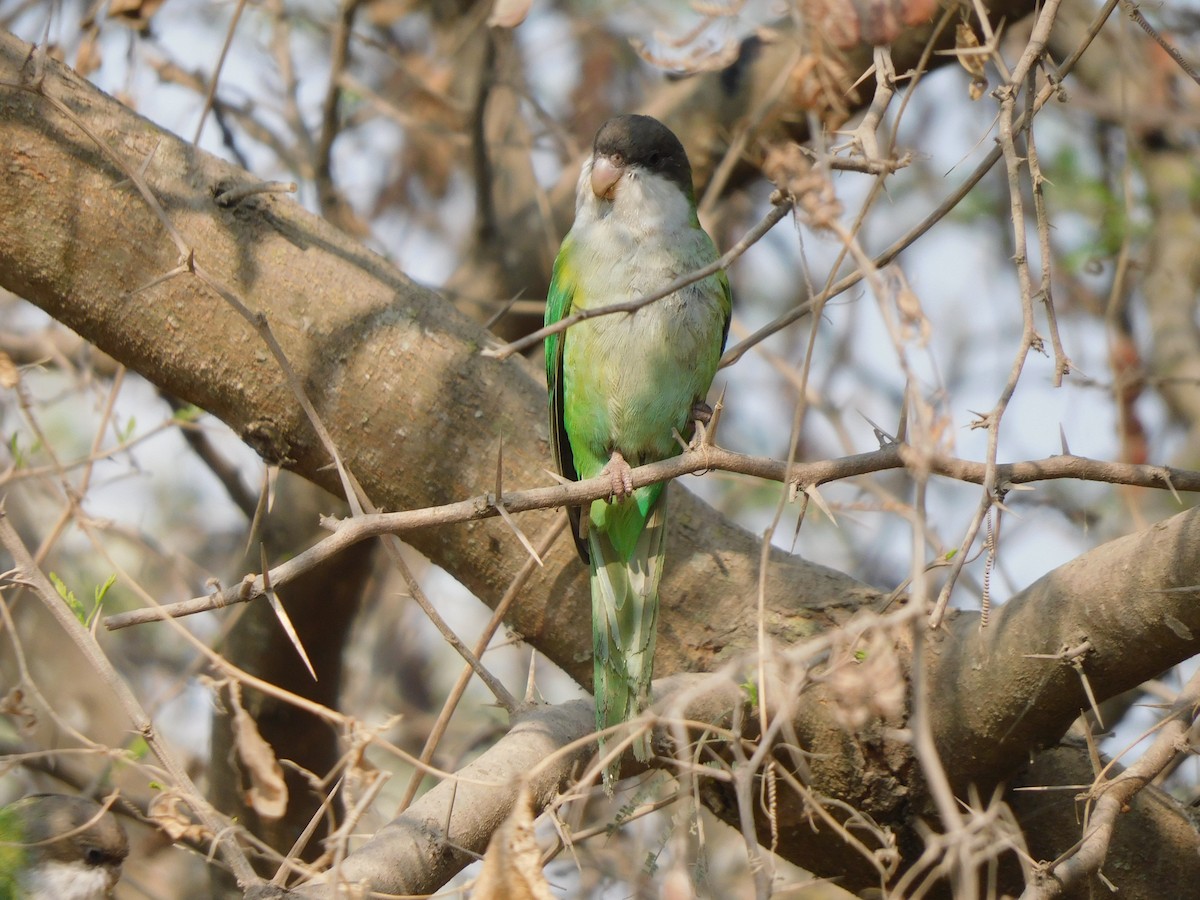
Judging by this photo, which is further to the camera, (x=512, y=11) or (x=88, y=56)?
(x=88, y=56)

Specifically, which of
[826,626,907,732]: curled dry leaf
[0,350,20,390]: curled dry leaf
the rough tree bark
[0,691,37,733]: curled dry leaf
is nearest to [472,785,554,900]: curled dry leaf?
[826,626,907,732]: curled dry leaf

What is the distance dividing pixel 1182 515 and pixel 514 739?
1553 mm

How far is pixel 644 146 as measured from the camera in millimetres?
4254

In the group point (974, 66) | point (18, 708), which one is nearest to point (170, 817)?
point (18, 708)

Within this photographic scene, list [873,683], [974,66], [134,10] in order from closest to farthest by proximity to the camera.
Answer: [873,683], [974,66], [134,10]

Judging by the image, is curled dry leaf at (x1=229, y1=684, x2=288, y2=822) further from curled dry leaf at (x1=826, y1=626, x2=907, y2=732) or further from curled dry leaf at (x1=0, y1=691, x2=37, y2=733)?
curled dry leaf at (x1=826, y1=626, x2=907, y2=732)

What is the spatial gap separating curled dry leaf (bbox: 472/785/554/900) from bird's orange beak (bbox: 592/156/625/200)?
2.81 metres

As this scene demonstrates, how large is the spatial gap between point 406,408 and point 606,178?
131 cm

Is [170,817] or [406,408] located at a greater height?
[406,408]

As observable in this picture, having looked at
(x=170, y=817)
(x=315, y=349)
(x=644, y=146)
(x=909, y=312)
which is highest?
(x=644, y=146)

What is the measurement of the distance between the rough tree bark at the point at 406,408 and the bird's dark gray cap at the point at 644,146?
Result: 3.49ft

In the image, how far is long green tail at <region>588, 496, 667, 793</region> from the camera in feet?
10.6

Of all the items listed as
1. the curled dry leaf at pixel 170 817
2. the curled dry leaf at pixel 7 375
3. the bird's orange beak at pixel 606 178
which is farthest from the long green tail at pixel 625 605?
the curled dry leaf at pixel 7 375

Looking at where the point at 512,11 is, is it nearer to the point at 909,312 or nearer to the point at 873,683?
the point at 909,312
